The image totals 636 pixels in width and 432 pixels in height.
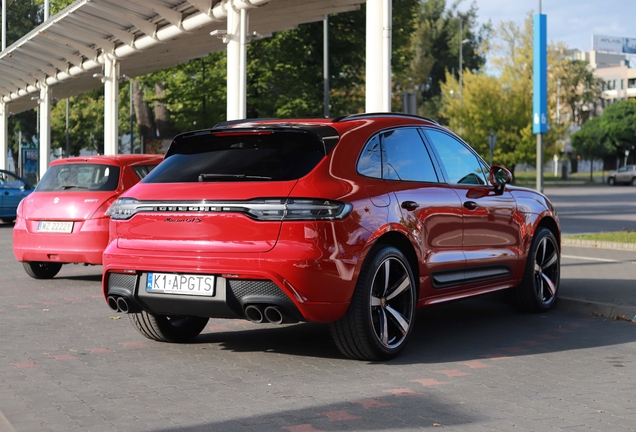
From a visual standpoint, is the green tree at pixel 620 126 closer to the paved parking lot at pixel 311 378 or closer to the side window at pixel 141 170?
the side window at pixel 141 170

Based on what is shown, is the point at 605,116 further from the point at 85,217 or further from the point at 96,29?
the point at 85,217

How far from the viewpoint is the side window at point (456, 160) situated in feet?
25.9

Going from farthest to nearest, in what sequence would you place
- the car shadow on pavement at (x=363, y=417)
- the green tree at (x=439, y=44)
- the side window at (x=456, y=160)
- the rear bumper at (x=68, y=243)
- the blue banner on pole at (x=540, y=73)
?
1. the green tree at (x=439, y=44)
2. the blue banner on pole at (x=540, y=73)
3. the rear bumper at (x=68, y=243)
4. the side window at (x=456, y=160)
5. the car shadow on pavement at (x=363, y=417)

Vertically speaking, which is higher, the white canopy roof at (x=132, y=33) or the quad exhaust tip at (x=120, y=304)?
the white canopy roof at (x=132, y=33)

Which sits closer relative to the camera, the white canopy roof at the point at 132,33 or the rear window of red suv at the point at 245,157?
the rear window of red suv at the point at 245,157

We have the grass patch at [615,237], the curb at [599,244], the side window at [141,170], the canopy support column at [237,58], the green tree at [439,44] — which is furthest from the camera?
the green tree at [439,44]

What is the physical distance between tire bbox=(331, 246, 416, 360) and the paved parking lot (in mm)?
133

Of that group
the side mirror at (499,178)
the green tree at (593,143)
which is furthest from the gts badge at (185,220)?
the green tree at (593,143)

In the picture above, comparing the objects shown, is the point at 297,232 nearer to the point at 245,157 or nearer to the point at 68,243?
the point at 245,157

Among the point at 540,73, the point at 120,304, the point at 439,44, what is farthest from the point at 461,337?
the point at 439,44

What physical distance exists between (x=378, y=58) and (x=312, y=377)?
8.67m

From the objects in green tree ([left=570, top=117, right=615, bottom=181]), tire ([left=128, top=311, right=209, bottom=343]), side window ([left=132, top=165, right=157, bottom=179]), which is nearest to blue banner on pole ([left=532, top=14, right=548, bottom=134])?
side window ([left=132, top=165, right=157, bottom=179])

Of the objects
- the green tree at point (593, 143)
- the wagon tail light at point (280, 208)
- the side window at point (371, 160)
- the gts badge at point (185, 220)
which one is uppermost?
the green tree at point (593, 143)

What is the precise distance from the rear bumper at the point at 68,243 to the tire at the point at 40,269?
1.67ft
